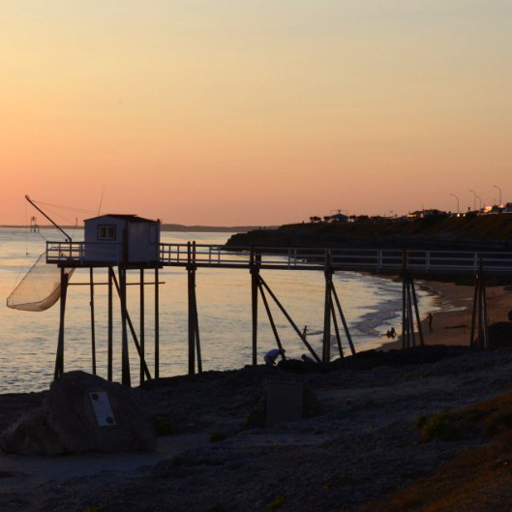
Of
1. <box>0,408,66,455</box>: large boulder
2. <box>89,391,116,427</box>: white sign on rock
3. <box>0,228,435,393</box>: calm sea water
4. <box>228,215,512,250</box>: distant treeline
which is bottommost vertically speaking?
<box>0,228,435,393</box>: calm sea water

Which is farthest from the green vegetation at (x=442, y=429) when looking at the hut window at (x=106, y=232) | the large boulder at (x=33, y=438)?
the hut window at (x=106, y=232)

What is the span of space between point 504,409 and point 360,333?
4692 centimetres

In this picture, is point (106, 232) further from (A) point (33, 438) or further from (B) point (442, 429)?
(B) point (442, 429)

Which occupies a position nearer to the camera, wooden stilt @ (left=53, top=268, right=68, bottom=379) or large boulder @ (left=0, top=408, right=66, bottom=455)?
large boulder @ (left=0, top=408, right=66, bottom=455)

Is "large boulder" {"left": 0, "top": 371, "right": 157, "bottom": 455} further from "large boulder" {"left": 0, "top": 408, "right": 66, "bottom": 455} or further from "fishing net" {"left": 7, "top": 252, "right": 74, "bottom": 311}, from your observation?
"fishing net" {"left": 7, "top": 252, "right": 74, "bottom": 311}

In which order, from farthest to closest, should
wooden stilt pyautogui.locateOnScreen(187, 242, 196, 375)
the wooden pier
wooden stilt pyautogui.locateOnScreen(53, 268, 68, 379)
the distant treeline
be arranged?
the distant treeline < wooden stilt pyautogui.locateOnScreen(53, 268, 68, 379) < wooden stilt pyautogui.locateOnScreen(187, 242, 196, 375) < the wooden pier

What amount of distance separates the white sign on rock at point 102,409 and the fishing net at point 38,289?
19.1m

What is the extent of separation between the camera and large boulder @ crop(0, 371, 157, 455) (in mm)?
25641

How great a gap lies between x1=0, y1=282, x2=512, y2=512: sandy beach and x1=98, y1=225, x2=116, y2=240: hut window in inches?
409

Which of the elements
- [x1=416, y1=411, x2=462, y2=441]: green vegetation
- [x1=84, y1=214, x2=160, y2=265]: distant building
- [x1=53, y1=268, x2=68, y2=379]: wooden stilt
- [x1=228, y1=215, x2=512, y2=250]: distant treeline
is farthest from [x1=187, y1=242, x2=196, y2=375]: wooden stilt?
[x1=228, y1=215, x2=512, y2=250]: distant treeline

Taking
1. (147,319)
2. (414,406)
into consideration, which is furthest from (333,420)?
(147,319)

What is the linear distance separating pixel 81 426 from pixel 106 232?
65.1 feet

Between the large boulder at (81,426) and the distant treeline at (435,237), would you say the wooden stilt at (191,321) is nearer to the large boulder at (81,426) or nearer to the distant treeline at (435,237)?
the large boulder at (81,426)

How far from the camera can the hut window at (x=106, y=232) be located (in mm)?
44625
